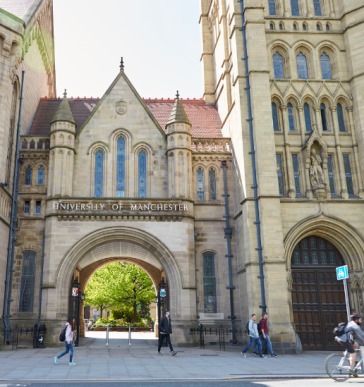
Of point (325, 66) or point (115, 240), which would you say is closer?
point (115, 240)

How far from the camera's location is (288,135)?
915 inches

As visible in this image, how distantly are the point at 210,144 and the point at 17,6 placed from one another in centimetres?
1365

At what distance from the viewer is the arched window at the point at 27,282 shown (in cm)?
2206

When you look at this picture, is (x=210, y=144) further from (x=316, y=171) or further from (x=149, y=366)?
(x=149, y=366)

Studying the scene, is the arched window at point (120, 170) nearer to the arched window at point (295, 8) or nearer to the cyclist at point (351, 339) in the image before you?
the arched window at point (295, 8)

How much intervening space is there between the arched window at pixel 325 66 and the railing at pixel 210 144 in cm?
649

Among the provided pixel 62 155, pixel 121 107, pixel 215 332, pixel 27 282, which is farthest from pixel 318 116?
pixel 27 282

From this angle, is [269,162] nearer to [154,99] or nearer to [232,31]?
[232,31]

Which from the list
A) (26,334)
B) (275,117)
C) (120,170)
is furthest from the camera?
(120,170)

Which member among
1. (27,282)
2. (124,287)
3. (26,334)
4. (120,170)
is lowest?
(26,334)

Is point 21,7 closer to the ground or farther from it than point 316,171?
farther from it

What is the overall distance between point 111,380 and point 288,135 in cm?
1606

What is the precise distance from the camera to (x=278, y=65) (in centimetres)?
2477

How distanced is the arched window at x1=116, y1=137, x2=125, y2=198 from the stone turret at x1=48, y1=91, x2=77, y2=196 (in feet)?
8.18
